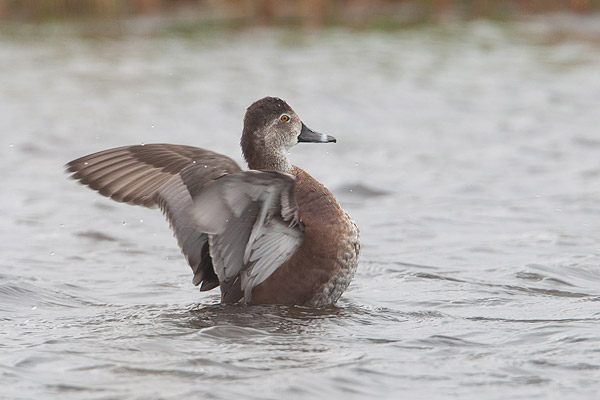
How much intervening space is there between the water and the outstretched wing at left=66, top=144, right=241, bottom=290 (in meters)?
0.48

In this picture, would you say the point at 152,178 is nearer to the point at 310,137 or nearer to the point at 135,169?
the point at 135,169

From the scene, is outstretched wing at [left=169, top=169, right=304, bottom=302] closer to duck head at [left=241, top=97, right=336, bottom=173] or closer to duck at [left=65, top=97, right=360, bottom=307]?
duck at [left=65, top=97, right=360, bottom=307]

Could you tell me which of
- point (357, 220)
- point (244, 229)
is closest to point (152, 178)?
point (244, 229)

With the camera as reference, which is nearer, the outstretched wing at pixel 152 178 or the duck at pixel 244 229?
the duck at pixel 244 229

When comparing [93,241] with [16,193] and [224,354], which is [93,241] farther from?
[224,354]

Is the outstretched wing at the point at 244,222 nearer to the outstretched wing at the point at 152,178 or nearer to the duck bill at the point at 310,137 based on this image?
the outstretched wing at the point at 152,178

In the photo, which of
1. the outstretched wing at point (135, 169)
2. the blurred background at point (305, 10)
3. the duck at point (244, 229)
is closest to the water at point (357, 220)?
the duck at point (244, 229)

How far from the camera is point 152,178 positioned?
16.4ft

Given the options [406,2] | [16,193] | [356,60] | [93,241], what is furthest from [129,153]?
[406,2]

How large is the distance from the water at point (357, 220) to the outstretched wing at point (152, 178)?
0.48 m

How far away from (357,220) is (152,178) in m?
2.99

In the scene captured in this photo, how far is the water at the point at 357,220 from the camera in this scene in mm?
4137

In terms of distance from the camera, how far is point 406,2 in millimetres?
20438

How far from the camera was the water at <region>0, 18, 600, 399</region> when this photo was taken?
163 inches
